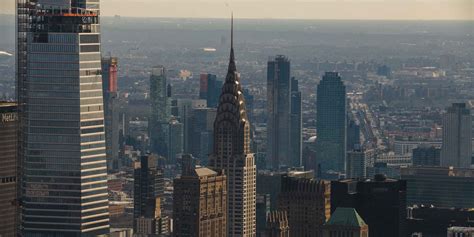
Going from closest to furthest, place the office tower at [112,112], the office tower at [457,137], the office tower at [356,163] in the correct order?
the office tower at [356,163] → the office tower at [112,112] → the office tower at [457,137]

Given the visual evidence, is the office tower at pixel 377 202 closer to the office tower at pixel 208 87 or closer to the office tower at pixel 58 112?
the office tower at pixel 58 112

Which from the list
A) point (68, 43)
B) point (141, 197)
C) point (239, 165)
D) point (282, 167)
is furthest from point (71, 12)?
point (282, 167)

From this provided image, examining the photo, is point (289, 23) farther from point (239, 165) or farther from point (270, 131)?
point (239, 165)

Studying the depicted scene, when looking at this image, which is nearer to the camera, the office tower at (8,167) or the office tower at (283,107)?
the office tower at (8,167)

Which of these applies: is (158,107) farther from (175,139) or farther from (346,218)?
(346,218)

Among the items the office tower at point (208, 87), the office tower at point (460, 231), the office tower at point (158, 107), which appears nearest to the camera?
the office tower at point (460, 231)

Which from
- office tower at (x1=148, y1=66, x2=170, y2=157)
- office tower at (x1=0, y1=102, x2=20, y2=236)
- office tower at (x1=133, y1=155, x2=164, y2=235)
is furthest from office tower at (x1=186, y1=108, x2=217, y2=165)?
office tower at (x1=0, y1=102, x2=20, y2=236)

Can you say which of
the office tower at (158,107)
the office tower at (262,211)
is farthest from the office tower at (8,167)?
the office tower at (158,107)
